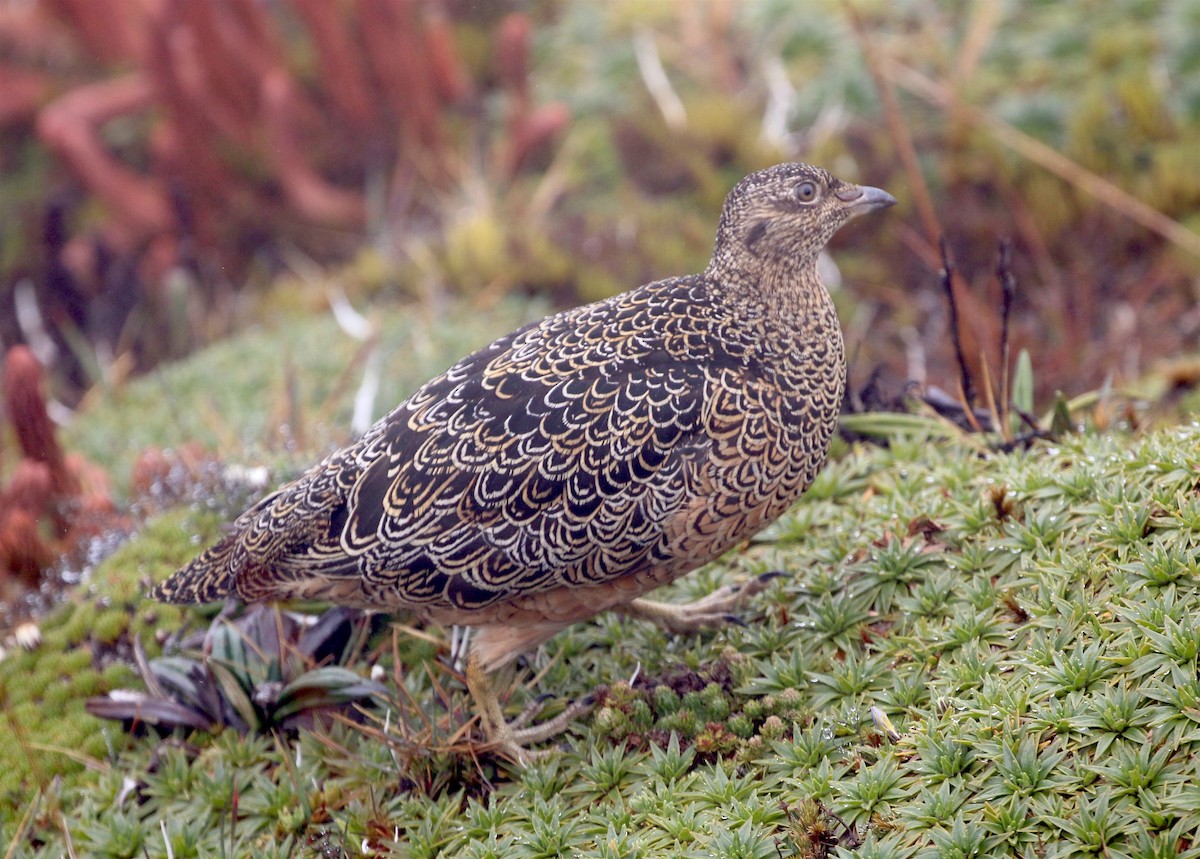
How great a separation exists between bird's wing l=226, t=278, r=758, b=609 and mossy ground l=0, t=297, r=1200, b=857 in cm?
50

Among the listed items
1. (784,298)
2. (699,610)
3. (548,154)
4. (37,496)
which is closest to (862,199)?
(784,298)

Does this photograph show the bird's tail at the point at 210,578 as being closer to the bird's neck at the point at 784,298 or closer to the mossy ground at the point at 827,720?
the mossy ground at the point at 827,720

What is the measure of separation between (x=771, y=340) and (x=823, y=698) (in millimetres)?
1221

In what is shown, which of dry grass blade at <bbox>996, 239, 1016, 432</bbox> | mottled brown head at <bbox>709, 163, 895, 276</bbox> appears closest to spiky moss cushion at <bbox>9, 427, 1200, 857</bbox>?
dry grass blade at <bbox>996, 239, 1016, 432</bbox>

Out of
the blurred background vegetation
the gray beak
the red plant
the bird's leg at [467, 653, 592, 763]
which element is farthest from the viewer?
the blurred background vegetation

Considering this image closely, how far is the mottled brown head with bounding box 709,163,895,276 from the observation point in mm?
4066

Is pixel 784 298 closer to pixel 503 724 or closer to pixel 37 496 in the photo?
pixel 503 724

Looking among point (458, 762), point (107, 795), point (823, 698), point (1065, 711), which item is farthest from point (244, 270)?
point (1065, 711)

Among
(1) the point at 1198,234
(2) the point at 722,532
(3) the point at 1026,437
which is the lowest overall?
(1) the point at 1198,234

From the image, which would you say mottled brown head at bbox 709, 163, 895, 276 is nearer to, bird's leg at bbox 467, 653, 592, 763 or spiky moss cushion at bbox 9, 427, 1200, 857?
spiky moss cushion at bbox 9, 427, 1200, 857

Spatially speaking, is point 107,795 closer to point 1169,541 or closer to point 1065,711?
point 1065,711

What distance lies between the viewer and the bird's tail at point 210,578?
4.03m

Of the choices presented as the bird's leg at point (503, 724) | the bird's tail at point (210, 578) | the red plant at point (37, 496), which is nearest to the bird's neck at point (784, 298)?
the bird's leg at point (503, 724)

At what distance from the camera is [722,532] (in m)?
3.72
